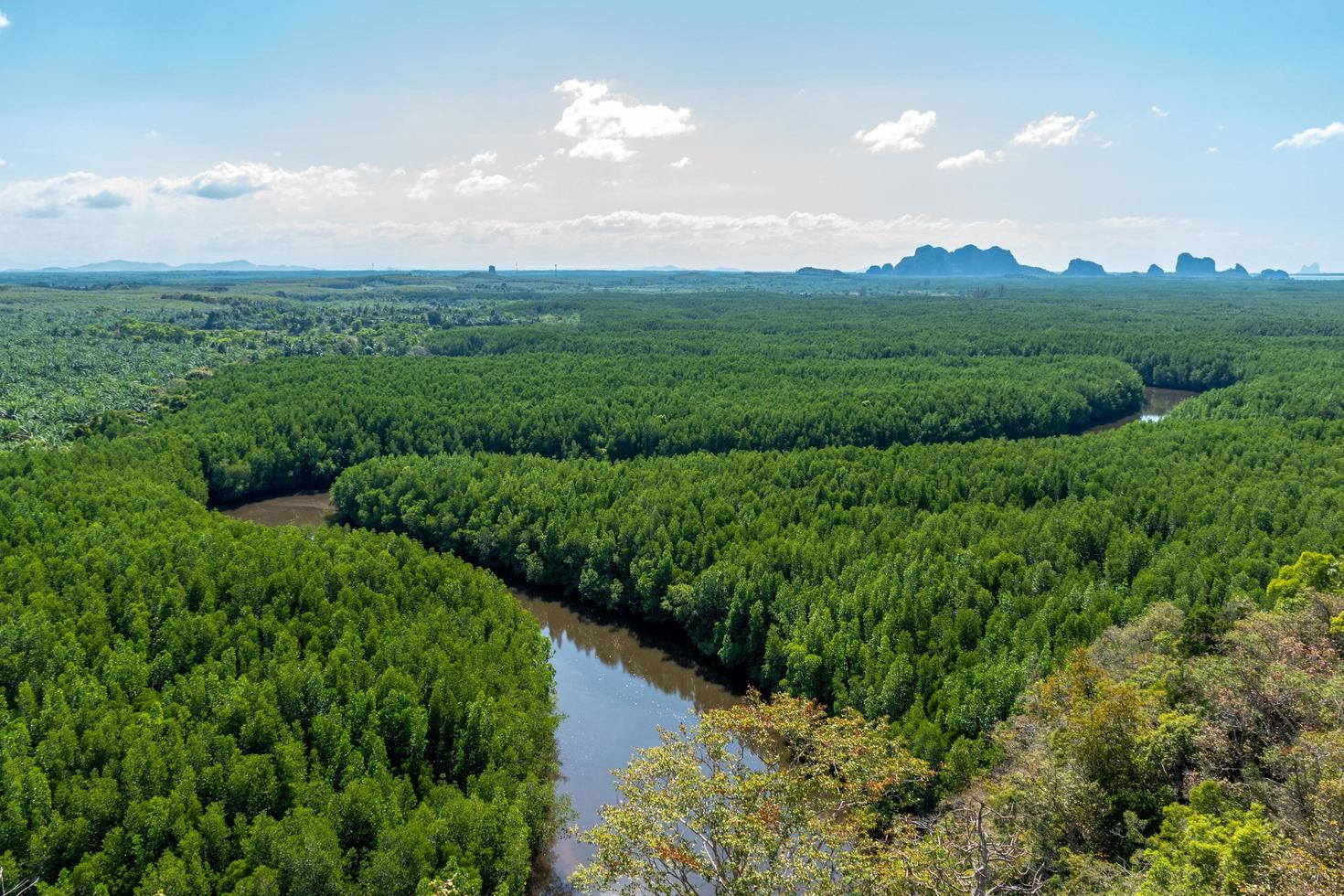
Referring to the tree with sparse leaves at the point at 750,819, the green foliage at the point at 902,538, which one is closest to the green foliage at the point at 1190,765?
the tree with sparse leaves at the point at 750,819

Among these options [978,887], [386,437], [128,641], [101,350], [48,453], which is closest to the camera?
[978,887]

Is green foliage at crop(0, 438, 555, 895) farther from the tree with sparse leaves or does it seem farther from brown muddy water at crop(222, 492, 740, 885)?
the tree with sparse leaves

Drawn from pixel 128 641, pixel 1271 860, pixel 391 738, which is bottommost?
pixel 391 738

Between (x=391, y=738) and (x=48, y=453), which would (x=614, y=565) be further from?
(x=48, y=453)

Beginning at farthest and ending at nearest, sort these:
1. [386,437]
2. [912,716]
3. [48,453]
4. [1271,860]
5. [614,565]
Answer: [386,437] → [48,453] → [614,565] → [912,716] → [1271,860]

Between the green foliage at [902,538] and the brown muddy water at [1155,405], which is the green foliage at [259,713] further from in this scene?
the brown muddy water at [1155,405]

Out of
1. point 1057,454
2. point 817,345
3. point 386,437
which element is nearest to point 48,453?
point 386,437
